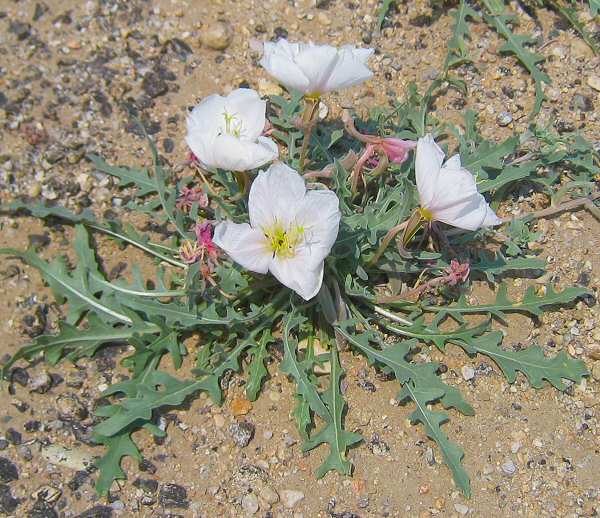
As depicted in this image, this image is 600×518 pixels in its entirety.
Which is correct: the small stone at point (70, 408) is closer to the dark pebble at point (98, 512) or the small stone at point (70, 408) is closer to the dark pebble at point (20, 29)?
the dark pebble at point (98, 512)

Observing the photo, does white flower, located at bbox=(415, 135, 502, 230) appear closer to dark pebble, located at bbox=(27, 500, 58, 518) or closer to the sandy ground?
the sandy ground

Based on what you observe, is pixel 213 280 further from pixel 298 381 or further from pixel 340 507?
pixel 340 507

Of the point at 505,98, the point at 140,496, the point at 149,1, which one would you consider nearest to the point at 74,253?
the point at 140,496

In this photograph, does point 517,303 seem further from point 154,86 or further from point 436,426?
point 154,86

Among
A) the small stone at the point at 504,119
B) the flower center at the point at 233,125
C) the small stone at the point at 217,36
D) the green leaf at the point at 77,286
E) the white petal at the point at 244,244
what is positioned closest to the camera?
the white petal at the point at 244,244

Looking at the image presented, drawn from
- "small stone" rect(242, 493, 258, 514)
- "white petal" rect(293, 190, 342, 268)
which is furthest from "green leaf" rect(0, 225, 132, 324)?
"white petal" rect(293, 190, 342, 268)

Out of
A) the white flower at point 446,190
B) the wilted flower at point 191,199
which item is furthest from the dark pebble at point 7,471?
the white flower at point 446,190

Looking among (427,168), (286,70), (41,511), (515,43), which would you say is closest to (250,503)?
(41,511)
